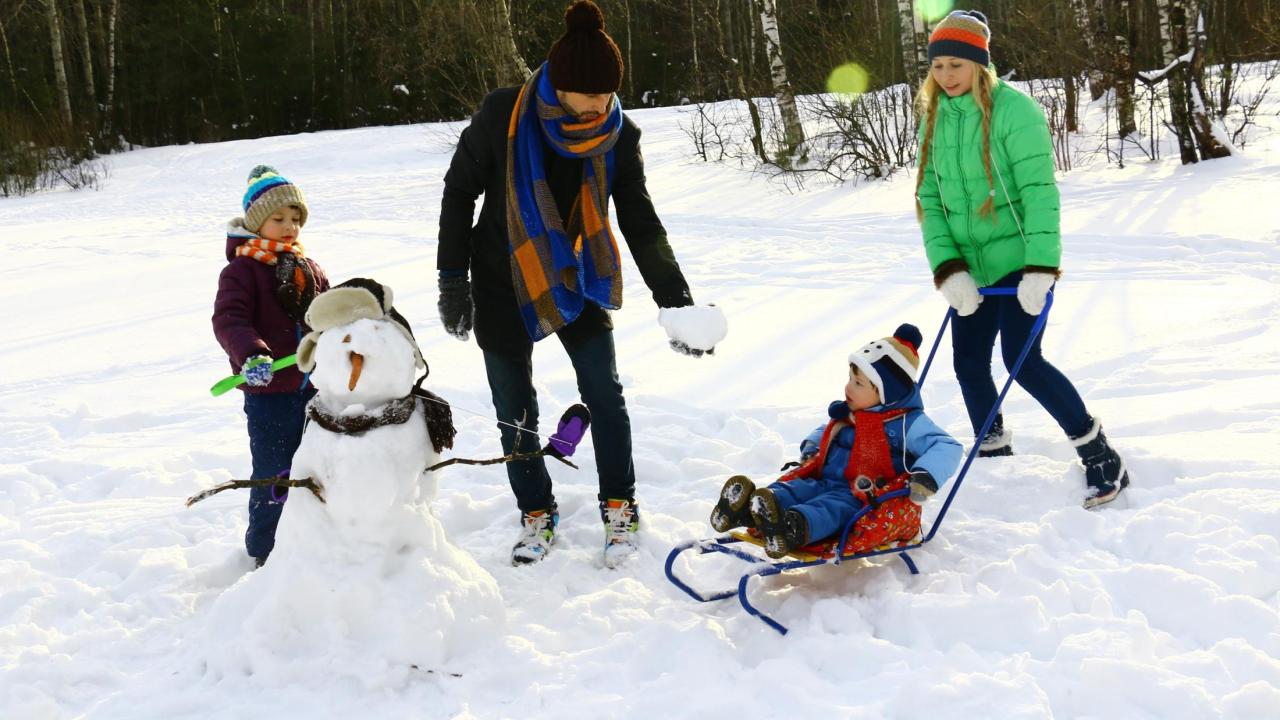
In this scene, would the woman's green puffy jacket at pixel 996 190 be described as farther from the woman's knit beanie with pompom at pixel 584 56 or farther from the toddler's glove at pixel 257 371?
the toddler's glove at pixel 257 371

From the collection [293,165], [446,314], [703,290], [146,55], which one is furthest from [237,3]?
[446,314]

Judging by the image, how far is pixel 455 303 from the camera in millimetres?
3303

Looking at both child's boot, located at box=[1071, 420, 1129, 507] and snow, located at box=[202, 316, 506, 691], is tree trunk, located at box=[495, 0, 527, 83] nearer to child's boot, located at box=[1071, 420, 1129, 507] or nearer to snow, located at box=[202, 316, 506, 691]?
child's boot, located at box=[1071, 420, 1129, 507]

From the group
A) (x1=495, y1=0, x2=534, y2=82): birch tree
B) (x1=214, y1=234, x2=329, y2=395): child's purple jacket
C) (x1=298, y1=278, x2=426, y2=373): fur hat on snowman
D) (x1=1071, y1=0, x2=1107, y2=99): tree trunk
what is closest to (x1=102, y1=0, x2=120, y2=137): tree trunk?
(x1=495, y1=0, x2=534, y2=82): birch tree

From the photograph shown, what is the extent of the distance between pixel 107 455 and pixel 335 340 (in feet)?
8.81

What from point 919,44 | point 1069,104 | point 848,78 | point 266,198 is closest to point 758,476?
point 266,198

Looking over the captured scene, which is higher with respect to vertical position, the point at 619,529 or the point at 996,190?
the point at 996,190

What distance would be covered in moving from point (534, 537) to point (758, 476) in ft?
3.56

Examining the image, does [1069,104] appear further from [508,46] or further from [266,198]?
[266,198]

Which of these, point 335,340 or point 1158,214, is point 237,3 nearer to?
point 1158,214

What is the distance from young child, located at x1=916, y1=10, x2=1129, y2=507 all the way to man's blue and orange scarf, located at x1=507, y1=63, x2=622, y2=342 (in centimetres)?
121

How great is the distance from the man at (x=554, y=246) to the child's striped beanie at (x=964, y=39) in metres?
1.15

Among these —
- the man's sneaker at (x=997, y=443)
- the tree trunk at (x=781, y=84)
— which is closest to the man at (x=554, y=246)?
the man's sneaker at (x=997, y=443)

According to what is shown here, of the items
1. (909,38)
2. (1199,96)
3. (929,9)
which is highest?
(929,9)
